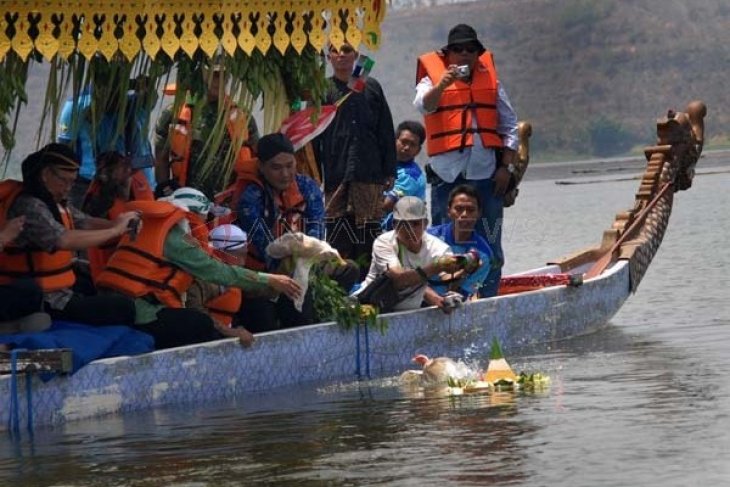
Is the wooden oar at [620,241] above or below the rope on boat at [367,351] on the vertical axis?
above

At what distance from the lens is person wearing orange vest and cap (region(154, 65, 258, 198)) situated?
12.4 metres

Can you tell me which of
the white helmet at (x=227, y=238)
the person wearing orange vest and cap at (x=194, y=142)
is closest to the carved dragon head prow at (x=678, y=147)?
the person wearing orange vest and cap at (x=194, y=142)

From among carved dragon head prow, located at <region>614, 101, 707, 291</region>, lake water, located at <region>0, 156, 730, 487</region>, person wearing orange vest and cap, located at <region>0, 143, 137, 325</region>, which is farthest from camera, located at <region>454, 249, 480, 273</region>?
carved dragon head prow, located at <region>614, 101, 707, 291</region>

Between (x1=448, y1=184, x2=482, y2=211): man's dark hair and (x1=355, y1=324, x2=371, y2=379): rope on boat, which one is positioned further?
(x1=448, y1=184, x2=482, y2=211): man's dark hair

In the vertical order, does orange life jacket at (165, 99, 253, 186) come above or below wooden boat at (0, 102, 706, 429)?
above

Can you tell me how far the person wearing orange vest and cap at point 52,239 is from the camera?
11109 mm

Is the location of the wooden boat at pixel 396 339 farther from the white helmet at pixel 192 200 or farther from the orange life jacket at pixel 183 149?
the orange life jacket at pixel 183 149

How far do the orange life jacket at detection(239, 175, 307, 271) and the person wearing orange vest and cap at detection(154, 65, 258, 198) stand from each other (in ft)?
0.61

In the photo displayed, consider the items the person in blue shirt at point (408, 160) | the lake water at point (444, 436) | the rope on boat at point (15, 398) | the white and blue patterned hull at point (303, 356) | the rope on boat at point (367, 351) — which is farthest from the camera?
the person in blue shirt at point (408, 160)

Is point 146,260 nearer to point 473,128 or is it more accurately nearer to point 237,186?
point 237,186

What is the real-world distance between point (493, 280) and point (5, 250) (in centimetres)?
430

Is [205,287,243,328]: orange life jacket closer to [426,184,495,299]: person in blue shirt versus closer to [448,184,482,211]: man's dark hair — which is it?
[426,184,495,299]: person in blue shirt

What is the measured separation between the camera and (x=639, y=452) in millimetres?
9664

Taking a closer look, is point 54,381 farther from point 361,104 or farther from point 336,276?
point 361,104
